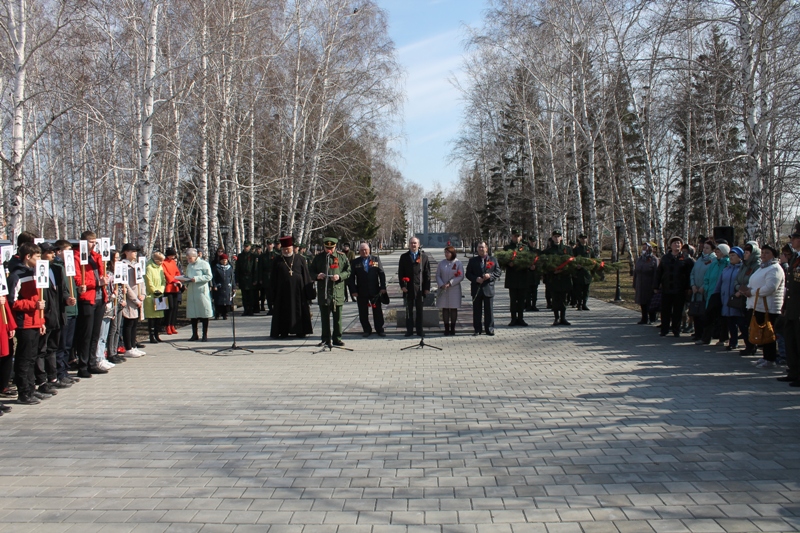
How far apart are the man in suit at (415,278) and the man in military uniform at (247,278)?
6.63 meters

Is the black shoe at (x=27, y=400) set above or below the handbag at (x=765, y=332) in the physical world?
below

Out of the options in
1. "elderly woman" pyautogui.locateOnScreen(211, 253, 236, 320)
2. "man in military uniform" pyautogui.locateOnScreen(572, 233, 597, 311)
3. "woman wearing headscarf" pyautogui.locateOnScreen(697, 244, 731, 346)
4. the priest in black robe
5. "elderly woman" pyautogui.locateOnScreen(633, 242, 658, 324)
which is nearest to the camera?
"woman wearing headscarf" pyautogui.locateOnScreen(697, 244, 731, 346)

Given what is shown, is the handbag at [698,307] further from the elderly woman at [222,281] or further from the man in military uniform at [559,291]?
the elderly woman at [222,281]

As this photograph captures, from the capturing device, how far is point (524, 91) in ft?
103

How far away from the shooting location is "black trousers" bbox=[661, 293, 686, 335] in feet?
41.3

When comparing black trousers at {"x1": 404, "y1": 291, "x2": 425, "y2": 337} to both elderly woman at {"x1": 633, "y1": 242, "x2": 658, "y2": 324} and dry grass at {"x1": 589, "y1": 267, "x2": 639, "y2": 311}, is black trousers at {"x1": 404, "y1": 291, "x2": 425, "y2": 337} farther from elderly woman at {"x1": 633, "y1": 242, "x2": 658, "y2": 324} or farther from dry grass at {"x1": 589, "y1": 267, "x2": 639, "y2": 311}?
dry grass at {"x1": 589, "y1": 267, "x2": 639, "y2": 311}

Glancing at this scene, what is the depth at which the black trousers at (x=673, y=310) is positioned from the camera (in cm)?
1258

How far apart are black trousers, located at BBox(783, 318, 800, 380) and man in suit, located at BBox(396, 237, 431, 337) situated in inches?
253

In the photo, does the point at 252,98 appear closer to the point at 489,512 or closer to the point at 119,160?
the point at 119,160

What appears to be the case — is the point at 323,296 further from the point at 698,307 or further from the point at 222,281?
the point at 698,307

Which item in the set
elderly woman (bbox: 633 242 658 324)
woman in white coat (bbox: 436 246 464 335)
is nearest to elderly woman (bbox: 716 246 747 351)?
elderly woman (bbox: 633 242 658 324)

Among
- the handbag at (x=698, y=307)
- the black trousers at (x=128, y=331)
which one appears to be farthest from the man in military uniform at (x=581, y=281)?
the black trousers at (x=128, y=331)

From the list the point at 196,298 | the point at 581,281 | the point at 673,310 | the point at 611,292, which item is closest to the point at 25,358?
the point at 196,298

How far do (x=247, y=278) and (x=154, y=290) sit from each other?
5.33 meters
